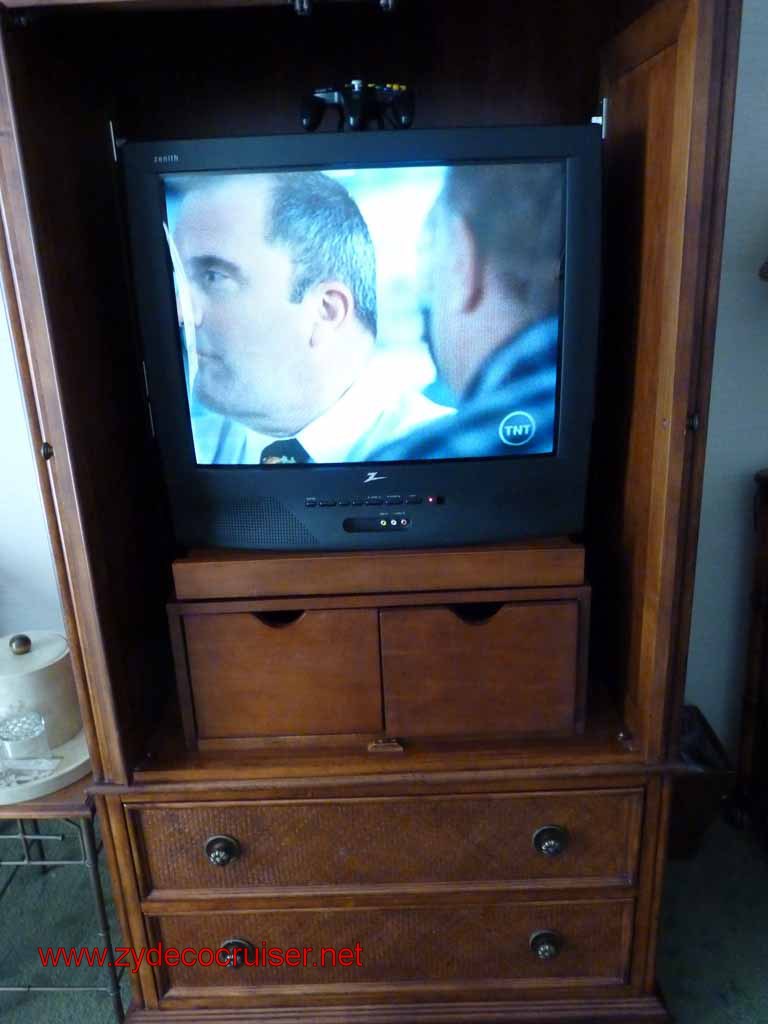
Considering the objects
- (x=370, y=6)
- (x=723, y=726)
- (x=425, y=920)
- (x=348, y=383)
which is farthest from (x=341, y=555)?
(x=723, y=726)

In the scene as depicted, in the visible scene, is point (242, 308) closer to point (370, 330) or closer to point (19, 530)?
point (370, 330)

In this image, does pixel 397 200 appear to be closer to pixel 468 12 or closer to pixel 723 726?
pixel 468 12

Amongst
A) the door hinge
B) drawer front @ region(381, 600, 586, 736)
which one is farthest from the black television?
the door hinge

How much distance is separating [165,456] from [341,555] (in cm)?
30

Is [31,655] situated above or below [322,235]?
below

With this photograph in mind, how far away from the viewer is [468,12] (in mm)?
1247

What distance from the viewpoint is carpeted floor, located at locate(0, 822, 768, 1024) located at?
1.34 metres

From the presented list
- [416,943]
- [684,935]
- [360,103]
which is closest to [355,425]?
[360,103]

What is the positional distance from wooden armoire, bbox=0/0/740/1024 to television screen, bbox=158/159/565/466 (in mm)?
149

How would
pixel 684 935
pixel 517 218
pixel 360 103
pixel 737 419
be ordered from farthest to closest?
pixel 737 419 → pixel 684 935 → pixel 360 103 → pixel 517 218

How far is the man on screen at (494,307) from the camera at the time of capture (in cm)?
101

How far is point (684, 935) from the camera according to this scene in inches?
57.7

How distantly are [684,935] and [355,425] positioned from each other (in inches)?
46.3

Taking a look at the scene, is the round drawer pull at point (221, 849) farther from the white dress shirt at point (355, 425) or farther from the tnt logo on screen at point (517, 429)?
the tnt logo on screen at point (517, 429)
